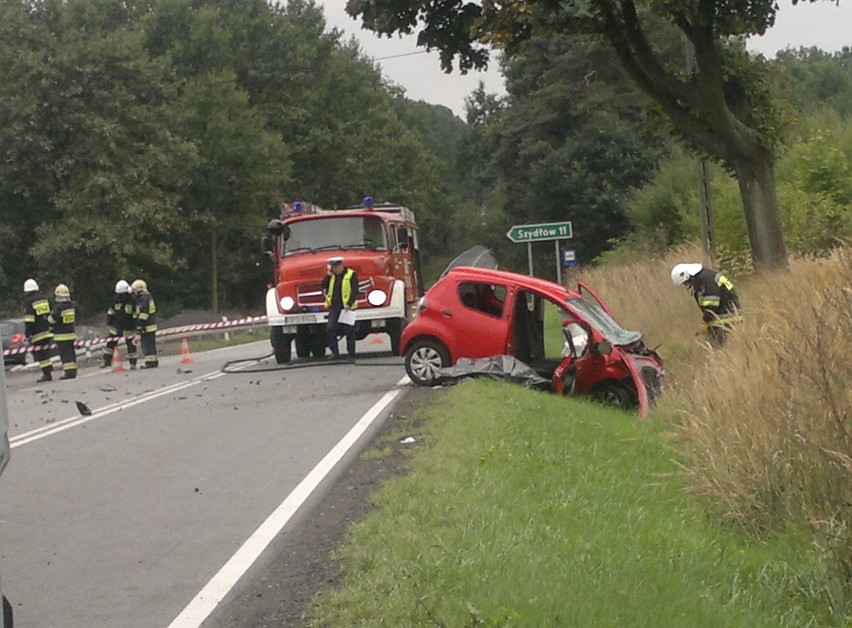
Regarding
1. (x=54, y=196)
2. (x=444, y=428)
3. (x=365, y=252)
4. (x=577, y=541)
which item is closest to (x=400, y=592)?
(x=577, y=541)

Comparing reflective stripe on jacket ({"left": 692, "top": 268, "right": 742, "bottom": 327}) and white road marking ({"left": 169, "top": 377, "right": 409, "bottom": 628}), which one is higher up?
reflective stripe on jacket ({"left": 692, "top": 268, "right": 742, "bottom": 327})

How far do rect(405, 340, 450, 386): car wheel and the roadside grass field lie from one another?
515 cm

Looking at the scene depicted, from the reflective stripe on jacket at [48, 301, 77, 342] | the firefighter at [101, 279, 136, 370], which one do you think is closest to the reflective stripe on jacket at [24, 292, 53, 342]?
the reflective stripe on jacket at [48, 301, 77, 342]

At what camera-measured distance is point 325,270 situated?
2203 cm

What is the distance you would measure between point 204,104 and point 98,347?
1170 inches

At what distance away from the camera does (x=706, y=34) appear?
715 inches

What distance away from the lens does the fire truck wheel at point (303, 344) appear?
23547mm

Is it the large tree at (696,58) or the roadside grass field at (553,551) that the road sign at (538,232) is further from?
the roadside grass field at (553,551)

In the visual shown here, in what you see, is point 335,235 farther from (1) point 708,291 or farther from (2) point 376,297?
(1) point 708,291

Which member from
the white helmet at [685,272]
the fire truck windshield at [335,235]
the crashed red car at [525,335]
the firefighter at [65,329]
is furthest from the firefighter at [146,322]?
the white helmet at [685,272]

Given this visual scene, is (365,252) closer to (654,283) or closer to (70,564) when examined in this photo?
(654,283)

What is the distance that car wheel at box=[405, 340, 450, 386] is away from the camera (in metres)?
16.4

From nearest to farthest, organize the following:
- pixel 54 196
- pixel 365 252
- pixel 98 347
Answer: pixel 365 252
pixel 98 347
pixel 54 196

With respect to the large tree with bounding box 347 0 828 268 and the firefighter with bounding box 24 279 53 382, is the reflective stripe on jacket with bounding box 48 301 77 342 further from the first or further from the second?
the large tree with bounding box 347 0 828 268
